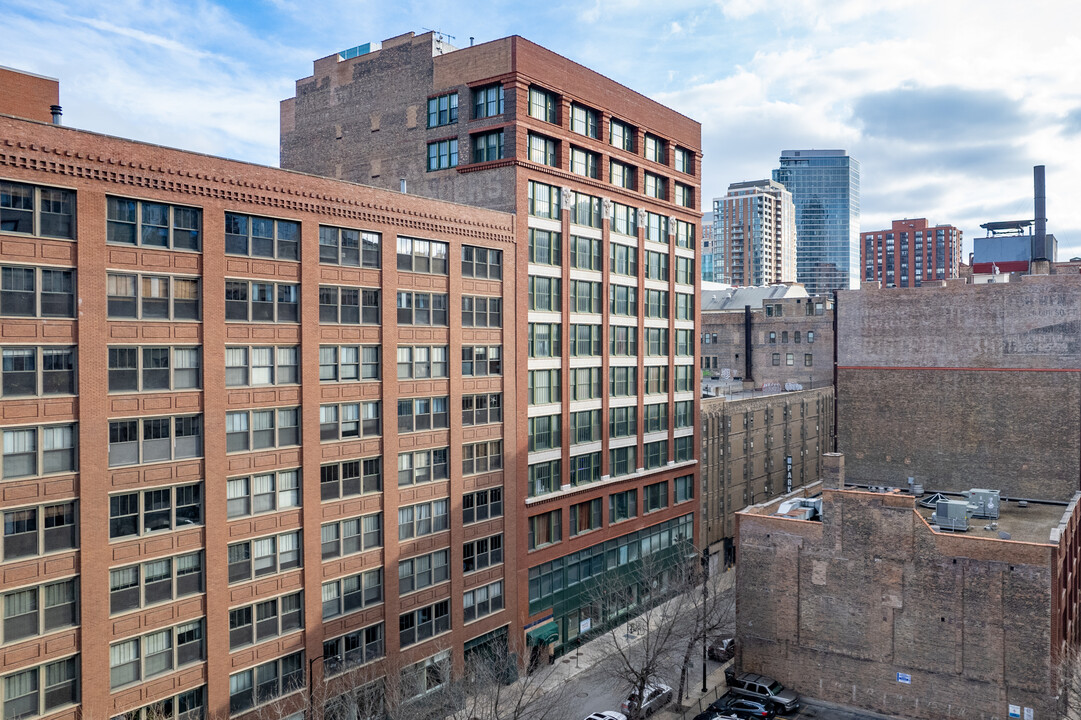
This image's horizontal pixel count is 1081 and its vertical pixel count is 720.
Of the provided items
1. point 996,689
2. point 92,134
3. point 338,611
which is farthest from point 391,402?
point 996,689

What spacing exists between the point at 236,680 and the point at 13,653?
849 cm

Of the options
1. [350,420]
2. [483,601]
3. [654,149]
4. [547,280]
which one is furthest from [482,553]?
[654,149]

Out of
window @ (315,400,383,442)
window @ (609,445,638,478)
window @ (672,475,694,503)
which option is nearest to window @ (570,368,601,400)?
window @ (609,445,638,478)

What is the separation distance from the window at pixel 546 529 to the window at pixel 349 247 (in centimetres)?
1891

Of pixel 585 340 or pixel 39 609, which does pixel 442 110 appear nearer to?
pixel 585 340

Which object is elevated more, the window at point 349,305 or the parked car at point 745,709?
the window at point 349,305

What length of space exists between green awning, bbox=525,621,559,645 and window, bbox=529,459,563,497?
26.0 feet

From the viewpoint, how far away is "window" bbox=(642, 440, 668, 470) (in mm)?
55812

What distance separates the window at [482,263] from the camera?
Result: 41688mm

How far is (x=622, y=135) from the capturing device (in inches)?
2106

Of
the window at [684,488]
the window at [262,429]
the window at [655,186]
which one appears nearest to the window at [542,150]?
the window at [655,186]

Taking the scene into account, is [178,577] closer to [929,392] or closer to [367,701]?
[367,701]

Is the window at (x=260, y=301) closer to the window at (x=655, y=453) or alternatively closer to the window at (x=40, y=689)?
the window at (x=40, y=689)

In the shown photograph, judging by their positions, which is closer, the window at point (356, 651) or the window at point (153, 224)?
the window at point (153, 224)
